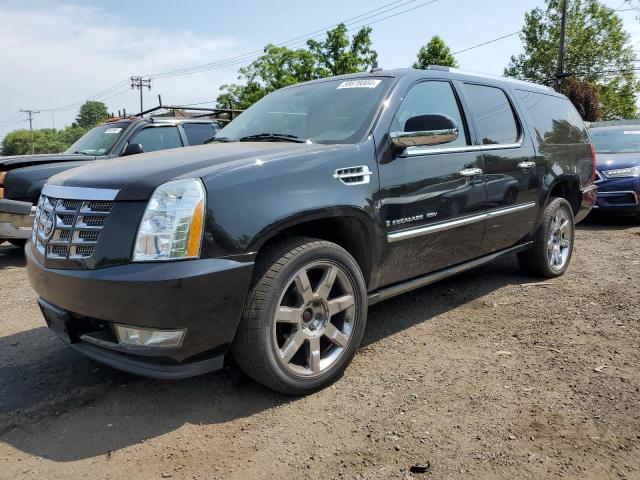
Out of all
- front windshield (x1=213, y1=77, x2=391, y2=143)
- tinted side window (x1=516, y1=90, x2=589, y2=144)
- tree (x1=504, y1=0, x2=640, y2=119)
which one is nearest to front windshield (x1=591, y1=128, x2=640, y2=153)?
tinted side window (x1=516, y1=90, x2=589, y2=144)

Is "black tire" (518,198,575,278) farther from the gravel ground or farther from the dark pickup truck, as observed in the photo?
the dark pickup truck

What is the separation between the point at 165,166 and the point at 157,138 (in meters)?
5.09

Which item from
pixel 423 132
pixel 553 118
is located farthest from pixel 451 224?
pixel 553 118

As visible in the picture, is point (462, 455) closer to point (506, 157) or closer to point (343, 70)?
point (506, 157)

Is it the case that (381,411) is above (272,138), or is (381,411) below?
below

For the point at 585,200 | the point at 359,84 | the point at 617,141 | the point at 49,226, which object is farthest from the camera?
the point at 617,141

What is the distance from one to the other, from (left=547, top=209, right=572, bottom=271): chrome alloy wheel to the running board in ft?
2.08

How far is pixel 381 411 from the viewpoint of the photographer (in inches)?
102

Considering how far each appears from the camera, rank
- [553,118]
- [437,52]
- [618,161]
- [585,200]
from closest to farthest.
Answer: [553,118] < [585,200] < [618,161] < [437,52]

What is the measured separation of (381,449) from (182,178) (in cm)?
154

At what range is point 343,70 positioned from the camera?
32250 millimetres

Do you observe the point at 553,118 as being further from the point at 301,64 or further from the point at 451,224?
the point at 301,64

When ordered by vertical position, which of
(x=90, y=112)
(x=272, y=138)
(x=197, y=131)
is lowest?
(x=272, y=138)

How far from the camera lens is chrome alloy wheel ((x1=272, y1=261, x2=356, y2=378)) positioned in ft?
8.77
